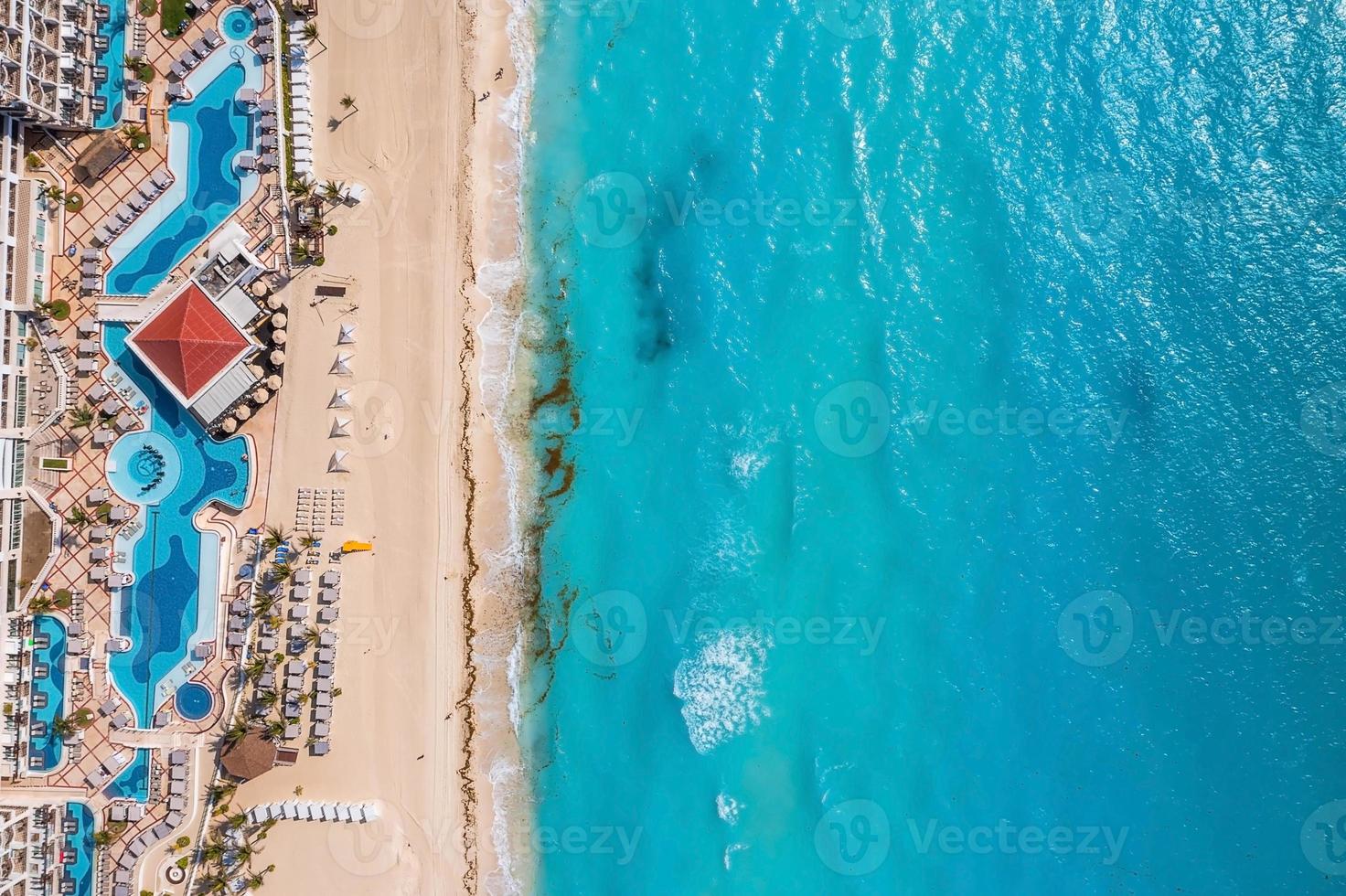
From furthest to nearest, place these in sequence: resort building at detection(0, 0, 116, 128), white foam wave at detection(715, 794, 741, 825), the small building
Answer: white foam wave at detection(715, 794, 741, 825), the small building, resort building at detection(0, 0, 116, 128)

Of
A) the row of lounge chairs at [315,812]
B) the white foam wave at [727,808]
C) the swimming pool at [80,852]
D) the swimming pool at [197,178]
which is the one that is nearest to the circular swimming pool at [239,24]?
the swimming pool at [197,178]

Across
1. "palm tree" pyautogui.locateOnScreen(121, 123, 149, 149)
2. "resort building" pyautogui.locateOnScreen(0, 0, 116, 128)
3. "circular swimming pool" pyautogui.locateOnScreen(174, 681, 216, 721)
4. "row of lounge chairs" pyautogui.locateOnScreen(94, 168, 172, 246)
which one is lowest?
"circular swimming pool" pyautogui.locateOnScreen(174, 681, 216, 721)

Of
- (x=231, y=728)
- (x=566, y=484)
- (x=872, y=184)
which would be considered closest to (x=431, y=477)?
(x=566, y=484)

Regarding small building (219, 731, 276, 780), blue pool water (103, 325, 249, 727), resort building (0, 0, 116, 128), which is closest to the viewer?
resort building (0, 0, 116, 128)

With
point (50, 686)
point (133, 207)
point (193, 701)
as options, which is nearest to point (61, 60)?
point (133, 207)

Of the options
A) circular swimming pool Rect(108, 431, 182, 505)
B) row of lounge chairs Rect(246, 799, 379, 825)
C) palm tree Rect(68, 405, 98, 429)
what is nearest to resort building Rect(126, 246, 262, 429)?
circular swimming pool Rect(108, 431, 182, 505)

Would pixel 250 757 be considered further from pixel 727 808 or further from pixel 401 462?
pixel 727 808

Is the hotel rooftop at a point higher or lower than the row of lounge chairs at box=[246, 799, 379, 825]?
higher

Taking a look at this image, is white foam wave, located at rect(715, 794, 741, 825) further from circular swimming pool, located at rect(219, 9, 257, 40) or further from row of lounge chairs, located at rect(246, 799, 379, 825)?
circular swimming pool, located at rect(219, 9, 257, 40)
